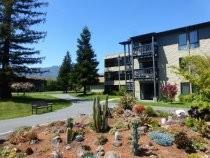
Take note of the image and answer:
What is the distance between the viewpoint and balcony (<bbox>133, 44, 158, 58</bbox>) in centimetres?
4216

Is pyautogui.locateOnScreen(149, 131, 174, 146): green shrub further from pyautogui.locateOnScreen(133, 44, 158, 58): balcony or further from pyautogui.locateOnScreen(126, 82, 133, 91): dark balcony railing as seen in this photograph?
pyautogui.locateOnScreen(126, 82, 133, 91): dark balcony railing

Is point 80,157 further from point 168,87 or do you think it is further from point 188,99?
point 168,87

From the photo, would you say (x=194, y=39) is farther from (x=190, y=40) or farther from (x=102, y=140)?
(x=102, y=140)

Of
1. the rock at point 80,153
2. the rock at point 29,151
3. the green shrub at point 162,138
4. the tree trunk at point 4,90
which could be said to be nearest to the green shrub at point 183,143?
the green shrub at point 162,138

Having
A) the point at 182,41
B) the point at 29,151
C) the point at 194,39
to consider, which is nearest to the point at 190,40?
the point at 194,39

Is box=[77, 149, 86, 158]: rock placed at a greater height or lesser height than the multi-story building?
lesser

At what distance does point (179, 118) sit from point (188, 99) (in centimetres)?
123

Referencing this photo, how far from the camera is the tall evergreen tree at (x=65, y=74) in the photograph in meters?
78.7

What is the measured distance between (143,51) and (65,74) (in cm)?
4000

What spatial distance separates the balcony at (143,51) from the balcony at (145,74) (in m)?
1.86

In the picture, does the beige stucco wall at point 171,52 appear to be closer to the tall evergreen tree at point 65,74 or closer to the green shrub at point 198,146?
the green shrub at point 198,146

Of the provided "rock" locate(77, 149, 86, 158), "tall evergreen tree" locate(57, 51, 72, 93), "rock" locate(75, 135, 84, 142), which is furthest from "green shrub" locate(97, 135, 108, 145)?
"tall evergreen tree" locate(57, 51, 72, 93)

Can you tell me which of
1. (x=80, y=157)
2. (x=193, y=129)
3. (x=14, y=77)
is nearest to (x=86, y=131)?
(x=80, y=157)

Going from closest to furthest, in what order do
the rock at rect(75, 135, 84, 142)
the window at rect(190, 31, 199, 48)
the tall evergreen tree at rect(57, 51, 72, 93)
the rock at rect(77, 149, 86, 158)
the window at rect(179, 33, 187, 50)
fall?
the rock at rect(77, 149, 86, 158) < the rock at rect(75, 135, 84, 142) < the window at rect(190, 31, 199, 48) < the window at rect(179, 33, 187, 50) < the tall evergreen tree at rect(57, 51, 72, 93)
